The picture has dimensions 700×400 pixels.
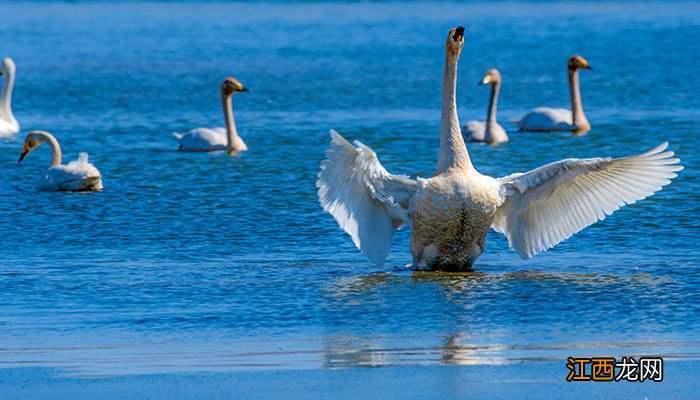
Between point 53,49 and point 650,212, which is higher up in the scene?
point 650,212

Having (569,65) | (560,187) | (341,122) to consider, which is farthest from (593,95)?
→ (560,187)

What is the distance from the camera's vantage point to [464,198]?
947 centimetres

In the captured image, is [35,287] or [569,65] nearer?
[35,287]

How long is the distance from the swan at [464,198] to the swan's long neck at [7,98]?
11453 millimetres

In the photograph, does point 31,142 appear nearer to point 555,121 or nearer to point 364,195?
point 555,121

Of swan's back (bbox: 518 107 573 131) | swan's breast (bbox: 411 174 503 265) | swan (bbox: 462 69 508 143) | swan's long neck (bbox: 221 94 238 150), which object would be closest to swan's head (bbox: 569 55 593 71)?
swan's back (bbox: 518 107 573 131)

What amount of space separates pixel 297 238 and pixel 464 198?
2311 millimetres

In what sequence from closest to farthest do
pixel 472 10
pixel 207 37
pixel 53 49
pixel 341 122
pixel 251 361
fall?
pixel 251 361 → pixel 341 122 → pixel 53 49 → pixel 207 37 → pixel 472 10

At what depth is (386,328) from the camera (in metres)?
7.93

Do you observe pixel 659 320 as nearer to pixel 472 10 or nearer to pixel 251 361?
pixel 251 361

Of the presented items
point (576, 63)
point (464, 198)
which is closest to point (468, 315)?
point (464, 198)

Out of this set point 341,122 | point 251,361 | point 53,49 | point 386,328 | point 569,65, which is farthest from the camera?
point 53,49

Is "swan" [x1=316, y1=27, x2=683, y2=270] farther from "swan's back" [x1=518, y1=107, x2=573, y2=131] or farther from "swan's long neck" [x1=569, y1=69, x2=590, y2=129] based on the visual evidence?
"swan's long neck" [x1=569, y1=69, x2=590, y2=129]

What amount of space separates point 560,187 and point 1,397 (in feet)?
15.1
